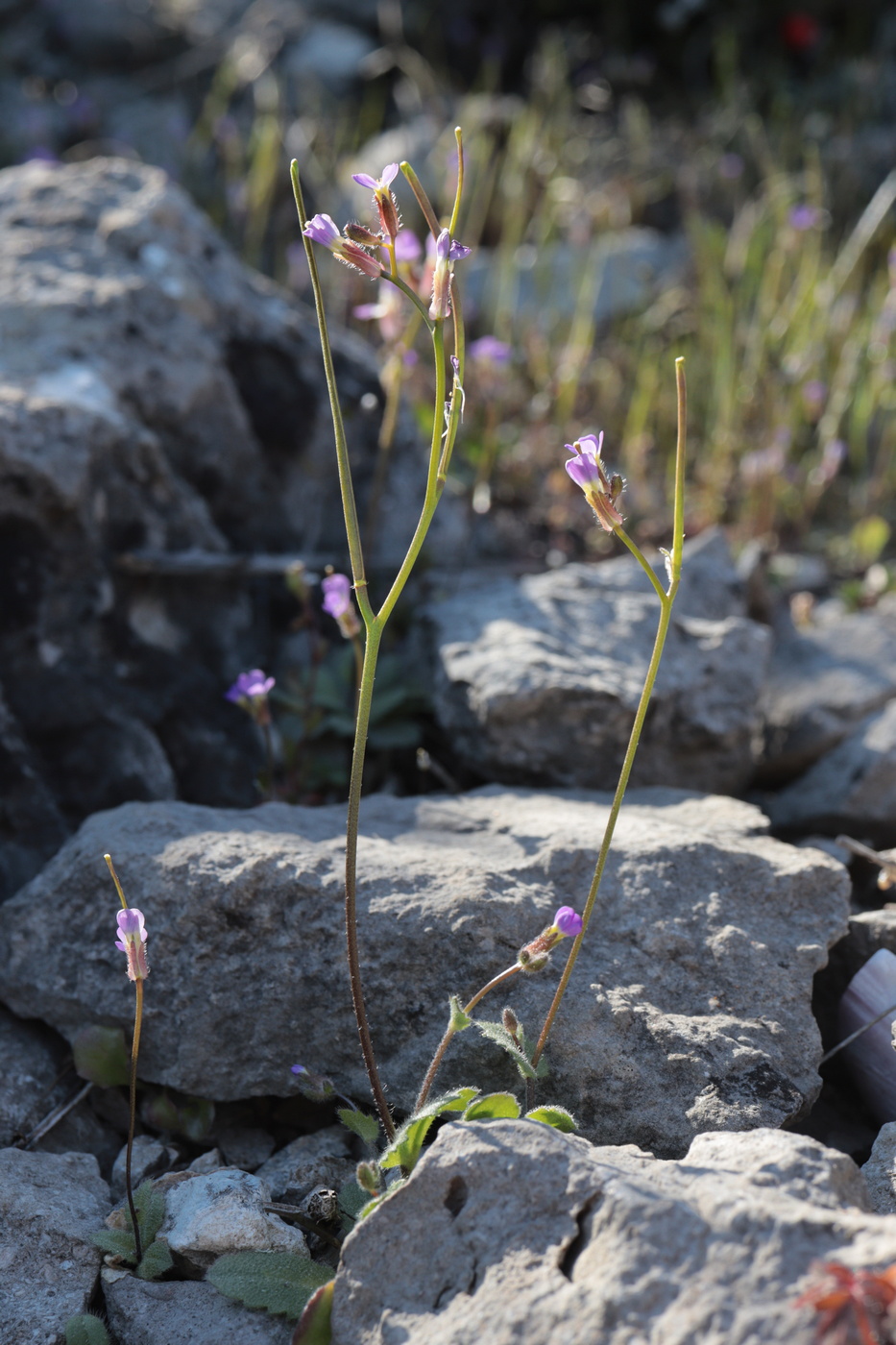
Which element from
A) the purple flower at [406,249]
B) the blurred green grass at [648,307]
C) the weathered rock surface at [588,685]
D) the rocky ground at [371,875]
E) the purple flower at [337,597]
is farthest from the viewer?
the blurred green grass at [648,307]

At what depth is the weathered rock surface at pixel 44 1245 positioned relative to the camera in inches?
56.5

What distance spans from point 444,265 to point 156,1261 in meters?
1.35

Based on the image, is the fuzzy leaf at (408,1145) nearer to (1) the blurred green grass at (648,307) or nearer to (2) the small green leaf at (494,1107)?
(2) the small green leaf at (494,1107)

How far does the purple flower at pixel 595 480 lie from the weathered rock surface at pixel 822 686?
1526 mm

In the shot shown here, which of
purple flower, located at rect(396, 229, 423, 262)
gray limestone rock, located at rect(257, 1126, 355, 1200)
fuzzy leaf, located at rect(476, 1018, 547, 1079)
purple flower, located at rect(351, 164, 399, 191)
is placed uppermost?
purple flower, located at rect(351, 164, 399, 191)

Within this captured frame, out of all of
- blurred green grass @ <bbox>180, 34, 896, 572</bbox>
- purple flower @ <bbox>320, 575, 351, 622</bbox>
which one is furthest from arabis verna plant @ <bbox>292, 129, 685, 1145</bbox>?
blurred green grass @ <bbox>180, 34, 896, 572</bbox>

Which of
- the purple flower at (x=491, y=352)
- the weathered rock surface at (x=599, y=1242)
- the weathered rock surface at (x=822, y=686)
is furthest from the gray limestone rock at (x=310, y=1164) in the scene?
the purple flower at (x=491, y=352)

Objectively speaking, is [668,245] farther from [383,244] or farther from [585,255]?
[383,244]

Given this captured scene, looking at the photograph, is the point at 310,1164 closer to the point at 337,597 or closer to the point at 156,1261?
the point at 156,1261

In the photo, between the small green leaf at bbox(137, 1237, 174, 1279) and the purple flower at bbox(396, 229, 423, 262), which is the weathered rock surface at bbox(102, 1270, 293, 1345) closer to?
the small green leaf at bbox(137, 1237, 174, 1279)

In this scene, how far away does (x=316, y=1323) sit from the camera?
4.20ft

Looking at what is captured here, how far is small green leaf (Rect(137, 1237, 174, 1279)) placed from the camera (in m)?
1.47

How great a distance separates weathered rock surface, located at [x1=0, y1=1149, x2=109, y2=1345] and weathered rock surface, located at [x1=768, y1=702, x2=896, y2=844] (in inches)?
64.6

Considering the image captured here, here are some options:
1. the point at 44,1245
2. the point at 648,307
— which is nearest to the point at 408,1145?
the point at 44,1245
